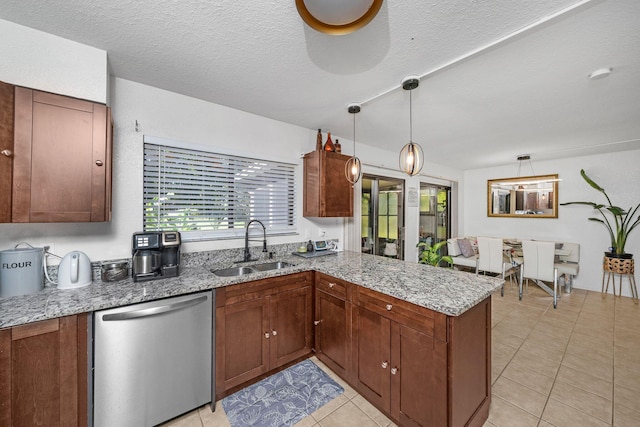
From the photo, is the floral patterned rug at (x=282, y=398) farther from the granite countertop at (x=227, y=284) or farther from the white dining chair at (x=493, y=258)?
the white dining chair at (x=493, y=258)

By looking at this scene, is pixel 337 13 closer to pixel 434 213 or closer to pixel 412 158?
pixel 412 158

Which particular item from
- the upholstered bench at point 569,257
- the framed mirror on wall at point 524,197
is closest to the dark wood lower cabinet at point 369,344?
the upholstered bench at point 569,257

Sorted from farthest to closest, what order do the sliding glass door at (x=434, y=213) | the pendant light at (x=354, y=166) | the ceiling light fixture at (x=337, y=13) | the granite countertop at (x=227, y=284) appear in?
the sliding glass door at (x=434, y=213) → the pendant light at (x=354, y=166) → the granite countertop at (x=227, y=284) → the ceiling light fixture at (x=337, y=13)

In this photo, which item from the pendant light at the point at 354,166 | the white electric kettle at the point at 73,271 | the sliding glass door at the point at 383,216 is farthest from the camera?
the sliding glass door at the point at 383,216

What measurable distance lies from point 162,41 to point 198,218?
1409mm

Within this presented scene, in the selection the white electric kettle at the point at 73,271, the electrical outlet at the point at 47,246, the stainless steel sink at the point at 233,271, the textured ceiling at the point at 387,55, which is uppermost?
the textured ceiling at the point at 387,55

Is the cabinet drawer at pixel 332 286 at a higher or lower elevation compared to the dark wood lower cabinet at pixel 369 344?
higher

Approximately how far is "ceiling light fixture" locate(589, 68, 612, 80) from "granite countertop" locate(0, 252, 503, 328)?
172 cm

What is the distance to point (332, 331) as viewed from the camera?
2.07 meters

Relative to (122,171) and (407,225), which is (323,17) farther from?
(407,225)

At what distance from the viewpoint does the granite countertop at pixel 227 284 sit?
1.27m

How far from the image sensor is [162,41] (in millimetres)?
1550

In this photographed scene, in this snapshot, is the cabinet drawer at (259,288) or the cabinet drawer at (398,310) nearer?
the cabinet drawer at (398,310)

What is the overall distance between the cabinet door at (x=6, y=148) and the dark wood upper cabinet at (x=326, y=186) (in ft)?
7.43
